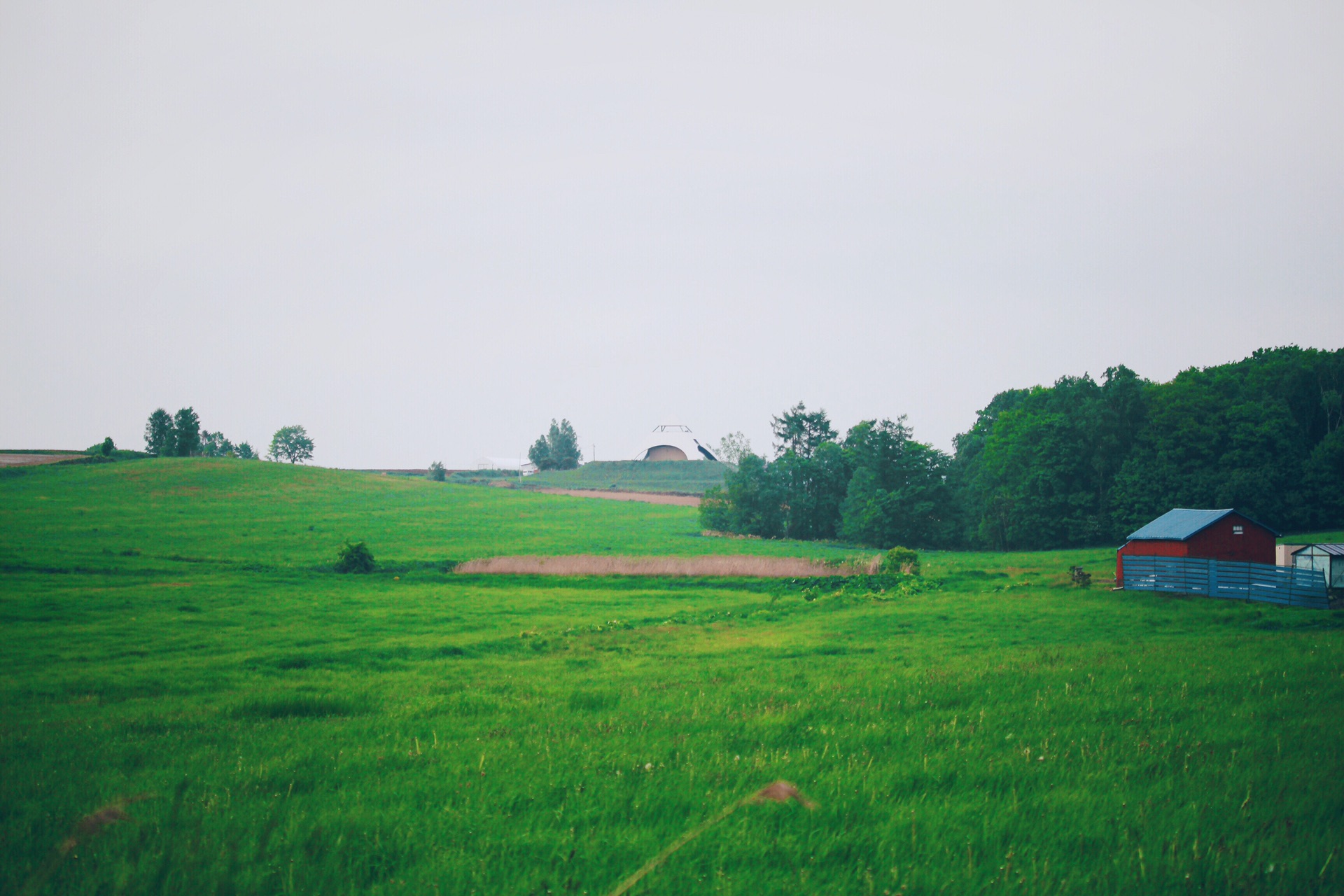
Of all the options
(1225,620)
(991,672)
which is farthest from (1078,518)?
(991,672)

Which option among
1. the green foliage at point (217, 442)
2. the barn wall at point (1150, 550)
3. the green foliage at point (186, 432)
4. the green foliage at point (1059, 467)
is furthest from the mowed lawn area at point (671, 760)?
the green foliage at point (217, 442)

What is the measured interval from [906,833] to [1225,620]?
2441 cm

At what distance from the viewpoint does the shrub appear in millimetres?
38312

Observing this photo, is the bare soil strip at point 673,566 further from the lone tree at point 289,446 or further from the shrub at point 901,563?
the lone tree at point 289,446

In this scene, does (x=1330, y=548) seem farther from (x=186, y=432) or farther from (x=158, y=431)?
(x=158, y=431)

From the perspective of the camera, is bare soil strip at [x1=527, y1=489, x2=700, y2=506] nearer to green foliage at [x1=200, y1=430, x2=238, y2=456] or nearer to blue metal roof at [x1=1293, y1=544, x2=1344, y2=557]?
blue metal roof at [x1=1293, y1=544, x2=1344, y2=557]

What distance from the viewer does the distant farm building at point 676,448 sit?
5719 inches

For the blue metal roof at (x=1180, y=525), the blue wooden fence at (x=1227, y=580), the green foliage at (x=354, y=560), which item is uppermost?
the blue metal roof at (x=1180, y=525)

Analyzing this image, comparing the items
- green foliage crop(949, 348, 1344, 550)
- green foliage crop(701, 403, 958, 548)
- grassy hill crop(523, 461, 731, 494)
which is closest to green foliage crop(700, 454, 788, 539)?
green foliage crop(701, 403, 958, 548)

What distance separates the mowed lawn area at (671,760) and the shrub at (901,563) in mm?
16645

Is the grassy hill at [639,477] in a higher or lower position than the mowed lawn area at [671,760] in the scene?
higher

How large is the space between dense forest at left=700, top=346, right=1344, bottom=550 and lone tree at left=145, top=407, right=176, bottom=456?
236ft

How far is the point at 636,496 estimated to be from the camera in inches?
3716

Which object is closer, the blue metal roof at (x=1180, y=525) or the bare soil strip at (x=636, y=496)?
the blue metal roof at (x=1180, y=525)
